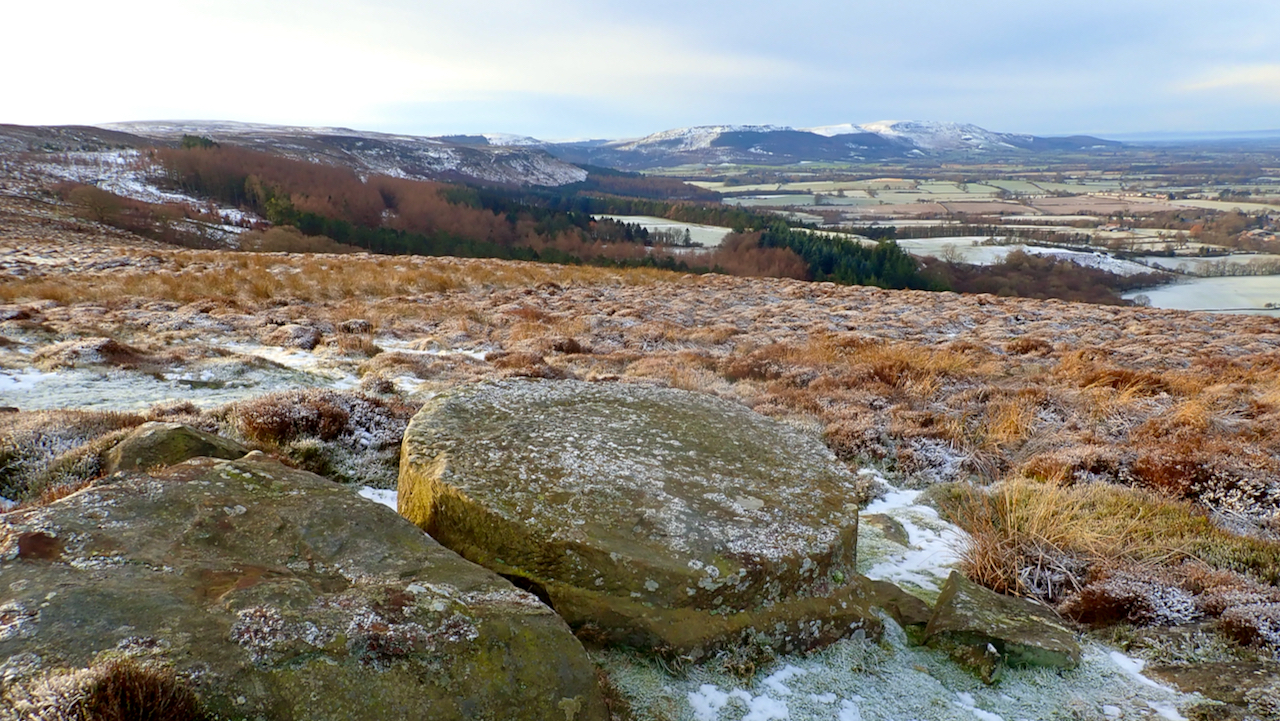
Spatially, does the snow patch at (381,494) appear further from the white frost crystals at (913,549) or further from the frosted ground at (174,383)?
the white frost crystals at (913,549)

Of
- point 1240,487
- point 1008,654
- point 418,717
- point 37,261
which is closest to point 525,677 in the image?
point 418,717

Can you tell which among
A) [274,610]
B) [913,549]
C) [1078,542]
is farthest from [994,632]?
[274,610]

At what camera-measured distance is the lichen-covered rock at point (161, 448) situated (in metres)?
4.48

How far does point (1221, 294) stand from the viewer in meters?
58.2

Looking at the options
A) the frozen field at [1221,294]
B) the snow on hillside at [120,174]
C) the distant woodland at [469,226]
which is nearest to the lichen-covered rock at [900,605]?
the distant woodland at [469,226]

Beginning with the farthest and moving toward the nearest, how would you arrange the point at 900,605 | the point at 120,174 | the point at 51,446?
the point at 120,174, the point at 51,446, the point at 900,605

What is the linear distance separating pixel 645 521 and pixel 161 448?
360cm

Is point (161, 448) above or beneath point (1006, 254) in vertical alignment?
above

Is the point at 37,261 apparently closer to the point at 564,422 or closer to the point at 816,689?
the point at 564,422

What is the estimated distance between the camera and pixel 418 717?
2.36 meters

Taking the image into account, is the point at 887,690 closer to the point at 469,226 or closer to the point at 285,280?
the point at 285,280

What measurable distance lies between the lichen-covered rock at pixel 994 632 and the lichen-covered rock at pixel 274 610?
97.8 inches

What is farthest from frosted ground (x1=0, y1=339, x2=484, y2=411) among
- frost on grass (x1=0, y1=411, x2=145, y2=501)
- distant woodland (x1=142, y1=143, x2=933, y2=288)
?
distant woodland (x1=142, y1=143, x2=933, y2=288)

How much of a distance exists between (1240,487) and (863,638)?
5.41 metres
